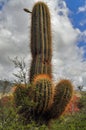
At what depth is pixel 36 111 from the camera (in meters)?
15.0

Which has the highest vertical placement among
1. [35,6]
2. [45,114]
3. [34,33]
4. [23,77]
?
[35,6]

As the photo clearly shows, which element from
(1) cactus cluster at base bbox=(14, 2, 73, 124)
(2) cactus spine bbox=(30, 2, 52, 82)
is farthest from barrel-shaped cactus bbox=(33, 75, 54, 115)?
(2) cactus spine bbox=(30, 2, 52, 82)

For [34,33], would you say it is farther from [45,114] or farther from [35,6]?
[45,114]

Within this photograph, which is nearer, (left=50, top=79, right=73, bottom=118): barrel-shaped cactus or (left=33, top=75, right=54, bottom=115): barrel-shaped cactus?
(left=33, top=75, right=54, bottom=115): barrel-shaped cactus

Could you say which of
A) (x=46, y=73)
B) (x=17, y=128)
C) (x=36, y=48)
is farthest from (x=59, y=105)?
(x=17, y=128)

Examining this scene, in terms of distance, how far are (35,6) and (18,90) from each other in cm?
379

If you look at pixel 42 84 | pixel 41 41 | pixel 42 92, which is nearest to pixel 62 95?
pixel 42 92

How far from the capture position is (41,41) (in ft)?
50.2

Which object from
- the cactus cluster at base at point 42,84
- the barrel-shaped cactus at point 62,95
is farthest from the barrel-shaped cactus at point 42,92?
the barrel-shaped cactus at point 62,95

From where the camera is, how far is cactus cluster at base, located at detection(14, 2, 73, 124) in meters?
14.2

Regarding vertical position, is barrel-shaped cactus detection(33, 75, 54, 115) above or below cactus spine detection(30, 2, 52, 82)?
below

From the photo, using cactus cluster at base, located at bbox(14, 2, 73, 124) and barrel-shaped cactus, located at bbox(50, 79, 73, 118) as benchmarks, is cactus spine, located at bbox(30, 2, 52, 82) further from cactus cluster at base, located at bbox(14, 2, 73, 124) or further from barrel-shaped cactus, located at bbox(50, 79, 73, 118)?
barrel-shaped cactus, located at bbox(50, 79, 73, 118)

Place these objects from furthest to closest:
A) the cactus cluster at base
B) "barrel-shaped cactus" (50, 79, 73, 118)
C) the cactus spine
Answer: the cactus spine, "barrel-shaped cactus" (50, 79, 73, 118), the cactus cluster at base

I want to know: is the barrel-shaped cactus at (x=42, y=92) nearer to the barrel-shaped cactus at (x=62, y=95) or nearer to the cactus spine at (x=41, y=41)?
the barrel-shaped cactus at (x=62, y=95)
